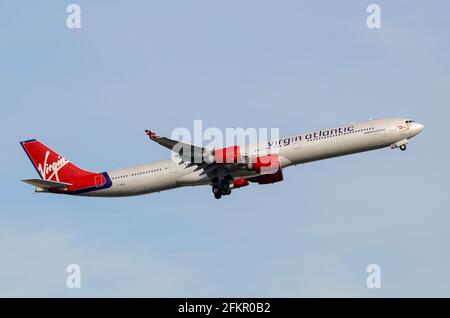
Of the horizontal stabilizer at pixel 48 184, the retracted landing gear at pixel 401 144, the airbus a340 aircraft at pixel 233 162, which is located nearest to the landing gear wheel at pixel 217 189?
the airbus a340 aircraft at pixel 233 162

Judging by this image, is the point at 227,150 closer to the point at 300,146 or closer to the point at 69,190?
the point at 300,146

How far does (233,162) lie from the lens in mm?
96688

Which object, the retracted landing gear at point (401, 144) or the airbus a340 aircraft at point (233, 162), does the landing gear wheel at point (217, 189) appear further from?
the retracted landing gear at point (401, 144)

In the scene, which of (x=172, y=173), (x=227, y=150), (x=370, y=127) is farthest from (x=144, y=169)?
(x=370, y=127)

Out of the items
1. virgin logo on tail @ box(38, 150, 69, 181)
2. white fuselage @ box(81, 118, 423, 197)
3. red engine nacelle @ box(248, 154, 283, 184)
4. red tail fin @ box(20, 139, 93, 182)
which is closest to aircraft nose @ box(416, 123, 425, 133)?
white fuselage @ box(81, 118, 423, 197)

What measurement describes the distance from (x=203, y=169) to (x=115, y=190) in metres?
10.3

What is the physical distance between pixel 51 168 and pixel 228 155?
74.8 feet

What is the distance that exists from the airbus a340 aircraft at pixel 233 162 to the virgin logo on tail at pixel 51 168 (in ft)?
7.28

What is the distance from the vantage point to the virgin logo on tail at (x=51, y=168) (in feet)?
352

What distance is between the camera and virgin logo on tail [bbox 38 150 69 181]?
352ft

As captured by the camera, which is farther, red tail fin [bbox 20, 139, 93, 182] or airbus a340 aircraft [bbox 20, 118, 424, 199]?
red tail fin [bbox 20, 139, 93, 182]

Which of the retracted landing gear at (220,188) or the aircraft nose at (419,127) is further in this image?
the retracted landing gear at (220,188)

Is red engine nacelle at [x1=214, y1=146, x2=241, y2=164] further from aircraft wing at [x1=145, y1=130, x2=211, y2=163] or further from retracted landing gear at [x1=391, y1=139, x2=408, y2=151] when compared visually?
retracted landing gear at [x1=391, y1=139, x2=408, y2=151]

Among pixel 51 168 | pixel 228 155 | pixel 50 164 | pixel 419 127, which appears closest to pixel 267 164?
pixel 228 155
